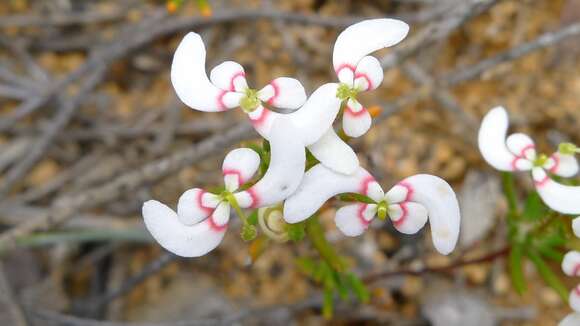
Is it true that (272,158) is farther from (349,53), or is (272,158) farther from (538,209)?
(538,209)

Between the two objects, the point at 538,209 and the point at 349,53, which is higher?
the point at 349,53

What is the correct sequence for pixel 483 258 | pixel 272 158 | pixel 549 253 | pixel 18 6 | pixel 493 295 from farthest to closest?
1. pixel 18 6
2. pixel 493 295
3. pixel 483 258
4. pixel 549 253
5. pixel 272 158

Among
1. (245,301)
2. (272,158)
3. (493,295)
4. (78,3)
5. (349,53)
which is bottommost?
(493,295)

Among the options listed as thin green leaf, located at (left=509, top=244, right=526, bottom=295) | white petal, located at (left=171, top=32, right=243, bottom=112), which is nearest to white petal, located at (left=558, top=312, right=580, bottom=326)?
thin green leaf, located at (left=509, top=244, right=526, bottom=295)

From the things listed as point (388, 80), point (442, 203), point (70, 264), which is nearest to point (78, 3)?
point (70, 264)

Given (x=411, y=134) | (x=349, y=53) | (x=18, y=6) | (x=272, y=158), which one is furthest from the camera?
(x=18, y=6)

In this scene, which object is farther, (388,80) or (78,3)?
(78,3)
